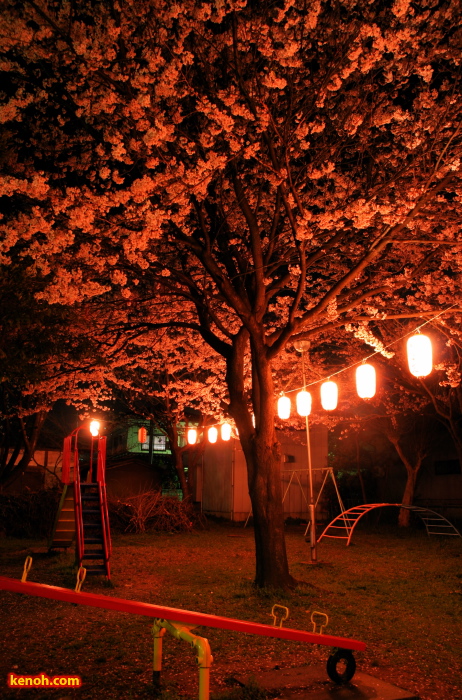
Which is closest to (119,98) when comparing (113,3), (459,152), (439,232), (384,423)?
(113,3)

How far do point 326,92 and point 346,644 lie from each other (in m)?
7.16

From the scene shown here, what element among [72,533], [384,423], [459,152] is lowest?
[72,533]

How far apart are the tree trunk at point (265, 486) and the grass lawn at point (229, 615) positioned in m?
0.42

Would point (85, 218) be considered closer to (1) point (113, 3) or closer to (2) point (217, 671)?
(1) point (113, 3)

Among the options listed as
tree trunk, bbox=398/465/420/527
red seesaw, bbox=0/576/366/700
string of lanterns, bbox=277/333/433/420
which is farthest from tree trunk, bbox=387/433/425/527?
red seesaw, bbox=0/576/366/700

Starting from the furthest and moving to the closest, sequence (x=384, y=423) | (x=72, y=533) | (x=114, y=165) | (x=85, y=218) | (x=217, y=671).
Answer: (x=384, y=423)
(x=72, y=533)
(x=114, y=165)
(x=85, y=218)
(x=217, y=671)

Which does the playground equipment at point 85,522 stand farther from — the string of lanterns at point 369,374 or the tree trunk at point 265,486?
the string of lanterns at point 369,374

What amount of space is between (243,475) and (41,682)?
709 inches

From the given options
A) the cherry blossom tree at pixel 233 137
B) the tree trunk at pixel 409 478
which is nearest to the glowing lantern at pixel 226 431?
the tree trunk at pixel 409 478

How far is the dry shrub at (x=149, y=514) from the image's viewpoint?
56.4ft

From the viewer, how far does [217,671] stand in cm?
500

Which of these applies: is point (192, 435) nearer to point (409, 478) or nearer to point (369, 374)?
point (409, 478)

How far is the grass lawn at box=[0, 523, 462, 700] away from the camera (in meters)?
4.88

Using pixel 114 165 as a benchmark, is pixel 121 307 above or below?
below
